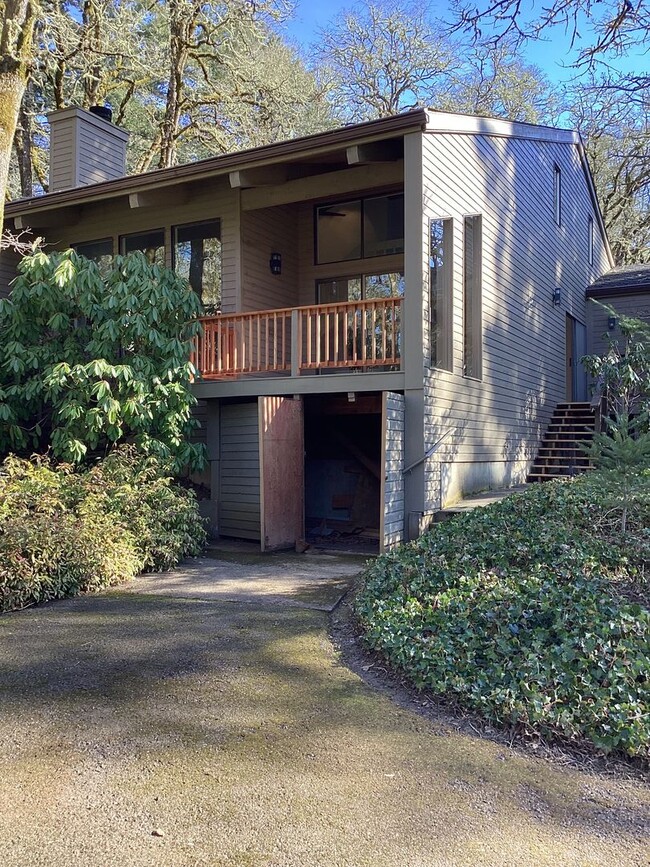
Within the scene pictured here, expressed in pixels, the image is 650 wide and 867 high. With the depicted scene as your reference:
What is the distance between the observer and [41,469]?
7.24 m

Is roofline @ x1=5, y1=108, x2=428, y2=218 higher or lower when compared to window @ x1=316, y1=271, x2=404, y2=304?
higher

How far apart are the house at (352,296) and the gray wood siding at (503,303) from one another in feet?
0.17

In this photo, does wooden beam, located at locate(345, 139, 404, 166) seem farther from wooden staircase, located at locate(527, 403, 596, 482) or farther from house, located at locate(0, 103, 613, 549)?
wooden staircase, located at locate(527, 403, 596, 482)

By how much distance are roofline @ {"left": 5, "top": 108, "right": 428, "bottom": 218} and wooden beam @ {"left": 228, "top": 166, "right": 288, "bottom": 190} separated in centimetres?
17

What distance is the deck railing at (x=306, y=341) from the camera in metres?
8.19

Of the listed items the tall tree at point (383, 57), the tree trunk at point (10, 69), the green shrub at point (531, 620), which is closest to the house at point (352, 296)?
the tree trunk at point (10, 69)

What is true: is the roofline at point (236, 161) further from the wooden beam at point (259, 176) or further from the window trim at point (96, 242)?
the window trim at point (96, 242)

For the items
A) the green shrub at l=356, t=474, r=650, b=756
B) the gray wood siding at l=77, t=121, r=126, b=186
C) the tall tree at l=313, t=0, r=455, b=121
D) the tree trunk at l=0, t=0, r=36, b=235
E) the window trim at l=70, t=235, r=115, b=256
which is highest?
the tall tree at l=313, t=0, r=455, b=121

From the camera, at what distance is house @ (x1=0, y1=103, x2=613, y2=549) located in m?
8.04

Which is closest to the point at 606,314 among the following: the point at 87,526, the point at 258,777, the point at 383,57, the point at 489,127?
the point at 489,127

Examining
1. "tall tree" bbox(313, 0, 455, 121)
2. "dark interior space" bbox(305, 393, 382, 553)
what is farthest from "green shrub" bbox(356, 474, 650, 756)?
"tall tree" bbox(313, 0, 455, 121)

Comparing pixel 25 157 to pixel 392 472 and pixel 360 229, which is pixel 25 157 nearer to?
pixel 360 229

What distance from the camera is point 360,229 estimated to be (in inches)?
429

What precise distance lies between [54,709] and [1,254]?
10025 mm
